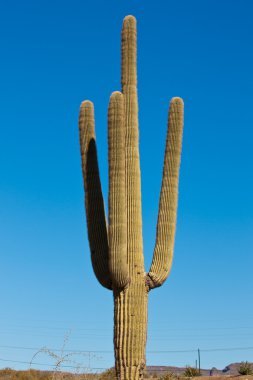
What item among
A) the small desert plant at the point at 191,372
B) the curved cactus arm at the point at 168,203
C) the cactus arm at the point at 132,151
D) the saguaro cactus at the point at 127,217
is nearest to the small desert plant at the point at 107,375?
the saguaro cactus at the point at 127,217

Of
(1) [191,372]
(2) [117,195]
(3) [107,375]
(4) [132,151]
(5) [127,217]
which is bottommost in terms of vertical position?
(3) [107,375]

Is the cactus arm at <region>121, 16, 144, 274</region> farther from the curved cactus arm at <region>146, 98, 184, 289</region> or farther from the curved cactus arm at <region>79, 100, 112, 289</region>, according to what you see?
the curved cactus arm at <region>79, 100, 112, 289</region>

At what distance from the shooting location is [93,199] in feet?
42.8

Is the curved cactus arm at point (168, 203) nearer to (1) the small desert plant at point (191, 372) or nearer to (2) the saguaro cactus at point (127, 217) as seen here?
(2) the saguaro cactus at point (127, 217)

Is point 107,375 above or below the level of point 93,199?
below

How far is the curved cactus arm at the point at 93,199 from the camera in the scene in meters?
12.8

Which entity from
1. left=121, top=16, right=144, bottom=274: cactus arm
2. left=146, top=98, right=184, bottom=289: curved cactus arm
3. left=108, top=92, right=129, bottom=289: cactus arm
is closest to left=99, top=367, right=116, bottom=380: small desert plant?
left=146, top=98, right=184, bottom=289: curved cactus arm

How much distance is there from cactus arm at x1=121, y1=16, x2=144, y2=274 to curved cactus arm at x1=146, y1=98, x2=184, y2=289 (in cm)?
32

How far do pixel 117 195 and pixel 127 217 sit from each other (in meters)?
0.86

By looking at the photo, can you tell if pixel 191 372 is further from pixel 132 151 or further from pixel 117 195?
→ pixel 117 195

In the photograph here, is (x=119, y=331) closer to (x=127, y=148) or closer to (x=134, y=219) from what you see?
(x=134, y=219)

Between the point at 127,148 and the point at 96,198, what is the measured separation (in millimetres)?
1137

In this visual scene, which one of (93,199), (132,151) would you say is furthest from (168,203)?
(93,199)

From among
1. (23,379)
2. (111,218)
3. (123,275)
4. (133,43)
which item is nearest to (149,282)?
(123,275)
